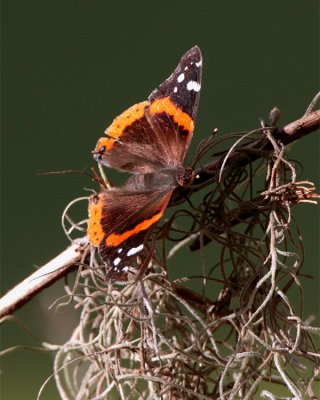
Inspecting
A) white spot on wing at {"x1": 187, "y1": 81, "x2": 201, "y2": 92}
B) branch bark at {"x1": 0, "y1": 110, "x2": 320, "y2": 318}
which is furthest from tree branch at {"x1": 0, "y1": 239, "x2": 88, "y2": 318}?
white spot on wing at {"x1": 187, "y1": 81, "x2": 201, "y2": 92}

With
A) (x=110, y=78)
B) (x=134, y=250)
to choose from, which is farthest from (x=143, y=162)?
(x=110, y=78)

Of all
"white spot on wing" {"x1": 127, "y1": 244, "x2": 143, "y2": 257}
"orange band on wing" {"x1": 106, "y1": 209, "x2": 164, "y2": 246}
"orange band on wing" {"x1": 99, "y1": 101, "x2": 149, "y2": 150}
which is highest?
"orange band on wing" {"x1": 99, "y1": 101, "x2": 149, "y2": 150}

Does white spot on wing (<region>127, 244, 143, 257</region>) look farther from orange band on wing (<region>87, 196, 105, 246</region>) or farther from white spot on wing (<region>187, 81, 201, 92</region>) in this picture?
white spot on wing (<region>187, 81, 201, 92</region>)

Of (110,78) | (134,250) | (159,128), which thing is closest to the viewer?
(134,250)

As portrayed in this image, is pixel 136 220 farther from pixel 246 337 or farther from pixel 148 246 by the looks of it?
pixel 246 337

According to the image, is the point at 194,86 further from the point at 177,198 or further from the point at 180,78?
the point at 177,198

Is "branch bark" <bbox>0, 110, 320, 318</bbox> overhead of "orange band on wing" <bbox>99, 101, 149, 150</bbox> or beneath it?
beneath

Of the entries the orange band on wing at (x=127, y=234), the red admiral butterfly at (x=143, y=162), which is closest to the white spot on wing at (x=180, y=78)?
the red admiral butterfly at (x=143, y=162)
